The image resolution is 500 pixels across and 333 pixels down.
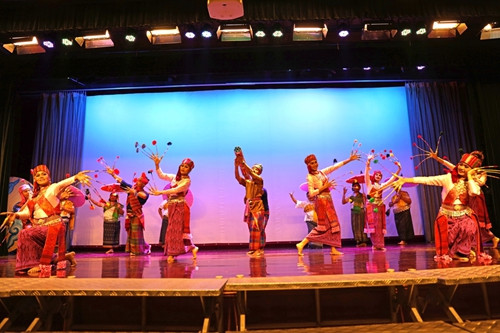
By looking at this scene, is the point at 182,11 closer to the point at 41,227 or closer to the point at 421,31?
the point at 41,227

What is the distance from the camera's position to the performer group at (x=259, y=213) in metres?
3.45

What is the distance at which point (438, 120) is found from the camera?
720 cm

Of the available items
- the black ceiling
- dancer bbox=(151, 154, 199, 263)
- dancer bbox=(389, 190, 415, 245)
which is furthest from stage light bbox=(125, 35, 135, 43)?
dancer bbox=(389, 190, 415, 245)

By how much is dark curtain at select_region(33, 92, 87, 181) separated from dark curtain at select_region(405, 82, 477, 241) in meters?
6.13

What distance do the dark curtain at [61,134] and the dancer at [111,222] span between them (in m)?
1.12

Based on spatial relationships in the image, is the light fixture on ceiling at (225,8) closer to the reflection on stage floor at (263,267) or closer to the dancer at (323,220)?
the dancer at (323,220)

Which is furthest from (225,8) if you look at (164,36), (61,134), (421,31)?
(61,134)

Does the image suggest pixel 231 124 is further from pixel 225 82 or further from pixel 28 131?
pixel 28 131

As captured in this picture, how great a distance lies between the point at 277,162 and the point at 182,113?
196cm

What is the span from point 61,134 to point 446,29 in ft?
21.8

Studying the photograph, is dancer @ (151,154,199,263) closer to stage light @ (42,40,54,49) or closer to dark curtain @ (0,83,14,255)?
stage light @ (42,40,54,49)

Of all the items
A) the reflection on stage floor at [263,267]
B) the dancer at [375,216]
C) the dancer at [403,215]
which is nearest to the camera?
the reflection on stage floor at [263,267]

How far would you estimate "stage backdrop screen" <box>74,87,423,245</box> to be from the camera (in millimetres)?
6809

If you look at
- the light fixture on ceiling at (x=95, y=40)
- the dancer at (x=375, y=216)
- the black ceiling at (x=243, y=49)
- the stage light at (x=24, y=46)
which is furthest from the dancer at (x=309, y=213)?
the stage light at (x=24, y=46)
